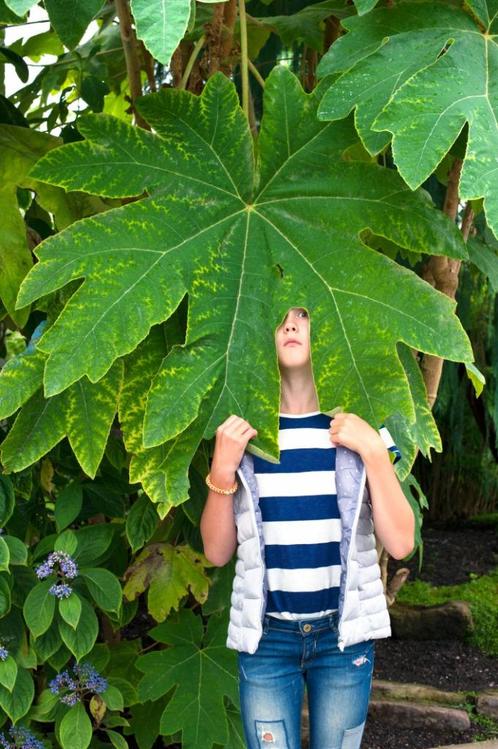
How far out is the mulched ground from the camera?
276 cm

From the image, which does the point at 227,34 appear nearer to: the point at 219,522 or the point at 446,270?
the point at 446,270

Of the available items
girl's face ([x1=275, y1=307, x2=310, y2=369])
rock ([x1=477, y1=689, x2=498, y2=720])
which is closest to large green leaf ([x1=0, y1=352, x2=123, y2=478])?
girl's face ([x1=275, y1=307, x2=310, y2=369])

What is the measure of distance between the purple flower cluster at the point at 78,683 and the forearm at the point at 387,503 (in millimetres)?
729

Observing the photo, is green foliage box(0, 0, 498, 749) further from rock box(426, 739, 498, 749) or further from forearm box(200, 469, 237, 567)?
rock box(426, 739, 498, 749)

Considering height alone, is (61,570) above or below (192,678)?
above

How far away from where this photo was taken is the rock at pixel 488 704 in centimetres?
286

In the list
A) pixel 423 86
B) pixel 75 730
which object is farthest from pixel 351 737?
pixel 423 86

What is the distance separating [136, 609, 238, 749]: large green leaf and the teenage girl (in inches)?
17.6

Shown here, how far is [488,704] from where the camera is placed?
9.46ft

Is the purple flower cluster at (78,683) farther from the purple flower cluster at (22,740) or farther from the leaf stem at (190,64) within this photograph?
the leaf stem at (190,64)

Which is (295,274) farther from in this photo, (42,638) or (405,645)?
(405,645)

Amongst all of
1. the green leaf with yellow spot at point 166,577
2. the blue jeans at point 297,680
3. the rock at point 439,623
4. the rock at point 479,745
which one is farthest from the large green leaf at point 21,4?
the rock at point 439,623

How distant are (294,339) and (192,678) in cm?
87

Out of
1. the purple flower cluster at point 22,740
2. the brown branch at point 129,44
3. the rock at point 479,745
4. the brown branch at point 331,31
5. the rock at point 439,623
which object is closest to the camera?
the brown branch at point 129,44
